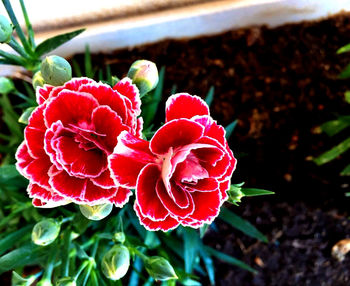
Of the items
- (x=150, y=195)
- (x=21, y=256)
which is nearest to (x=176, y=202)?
(x=150, y=195)

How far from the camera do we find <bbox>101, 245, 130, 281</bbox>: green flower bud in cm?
83

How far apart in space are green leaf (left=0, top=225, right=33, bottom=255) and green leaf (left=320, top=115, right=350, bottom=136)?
1.00 metres

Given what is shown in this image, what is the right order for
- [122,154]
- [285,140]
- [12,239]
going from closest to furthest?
[122,154] < [12,239] < [285,140]

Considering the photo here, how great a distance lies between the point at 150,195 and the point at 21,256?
47 cm

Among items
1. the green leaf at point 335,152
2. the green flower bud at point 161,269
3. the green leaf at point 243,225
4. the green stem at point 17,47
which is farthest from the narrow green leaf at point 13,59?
the green leaf at point 335,152

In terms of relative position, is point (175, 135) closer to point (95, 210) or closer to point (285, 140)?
point (95, 210)

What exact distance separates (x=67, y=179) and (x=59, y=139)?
73mm

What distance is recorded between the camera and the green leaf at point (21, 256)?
3.08 ft

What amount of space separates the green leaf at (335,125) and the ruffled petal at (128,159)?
888 millimetres

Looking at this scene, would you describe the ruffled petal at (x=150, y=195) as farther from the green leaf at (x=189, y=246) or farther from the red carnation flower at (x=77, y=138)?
the green leaf at (x=189, y=246)

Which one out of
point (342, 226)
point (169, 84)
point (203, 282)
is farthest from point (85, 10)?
point (342, 226)

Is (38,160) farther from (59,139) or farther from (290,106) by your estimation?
(290,106)

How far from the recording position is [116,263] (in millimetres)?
829

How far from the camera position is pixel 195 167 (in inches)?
26.7
